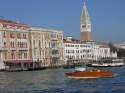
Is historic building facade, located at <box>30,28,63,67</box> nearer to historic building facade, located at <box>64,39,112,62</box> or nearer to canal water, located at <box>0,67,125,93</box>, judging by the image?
historic building facade, located at <box>64,39,112,62</box>

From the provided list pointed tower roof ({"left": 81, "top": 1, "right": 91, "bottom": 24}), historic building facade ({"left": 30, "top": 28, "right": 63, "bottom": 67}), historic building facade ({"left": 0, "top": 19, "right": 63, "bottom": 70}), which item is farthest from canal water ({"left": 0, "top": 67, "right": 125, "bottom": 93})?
pointed tower roof ({"left": 81, "top": 1, "right": 91, "bottom": 24})

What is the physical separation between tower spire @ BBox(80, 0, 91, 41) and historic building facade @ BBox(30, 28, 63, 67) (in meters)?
38.4

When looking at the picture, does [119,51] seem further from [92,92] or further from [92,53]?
[92,92]

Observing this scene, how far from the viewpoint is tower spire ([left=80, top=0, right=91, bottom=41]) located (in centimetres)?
12593

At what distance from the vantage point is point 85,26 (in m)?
129

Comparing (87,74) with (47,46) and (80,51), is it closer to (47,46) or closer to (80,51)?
(47,46)

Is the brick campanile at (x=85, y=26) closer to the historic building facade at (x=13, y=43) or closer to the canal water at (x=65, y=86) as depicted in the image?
the historic building facade at (x=13, y=43)

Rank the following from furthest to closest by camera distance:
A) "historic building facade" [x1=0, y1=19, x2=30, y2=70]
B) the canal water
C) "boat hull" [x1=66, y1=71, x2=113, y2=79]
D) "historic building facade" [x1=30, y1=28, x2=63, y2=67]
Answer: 1. "historic building facade" [x1=30, y1=28, x2=63, y2=67]
2. "historic building facade" [x1=0, y1=19, x2=30, y2=70]
3. "boat hull" [x1=66, y1=71, x2=113, y2=79]
4. the canal water

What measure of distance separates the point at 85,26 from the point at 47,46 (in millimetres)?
47799

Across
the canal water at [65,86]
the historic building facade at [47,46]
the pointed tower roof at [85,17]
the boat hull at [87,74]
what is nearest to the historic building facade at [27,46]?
the historic building facade at [47,46]

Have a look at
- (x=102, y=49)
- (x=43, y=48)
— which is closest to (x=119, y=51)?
(x=102, y=49)

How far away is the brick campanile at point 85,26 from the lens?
413 feet

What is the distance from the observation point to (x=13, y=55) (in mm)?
71000

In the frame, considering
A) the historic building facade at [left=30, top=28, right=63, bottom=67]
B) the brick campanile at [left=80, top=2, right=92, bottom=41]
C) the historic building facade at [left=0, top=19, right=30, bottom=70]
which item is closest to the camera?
the historic building facade at [left=0, top=19, right=30, bottom=70]
